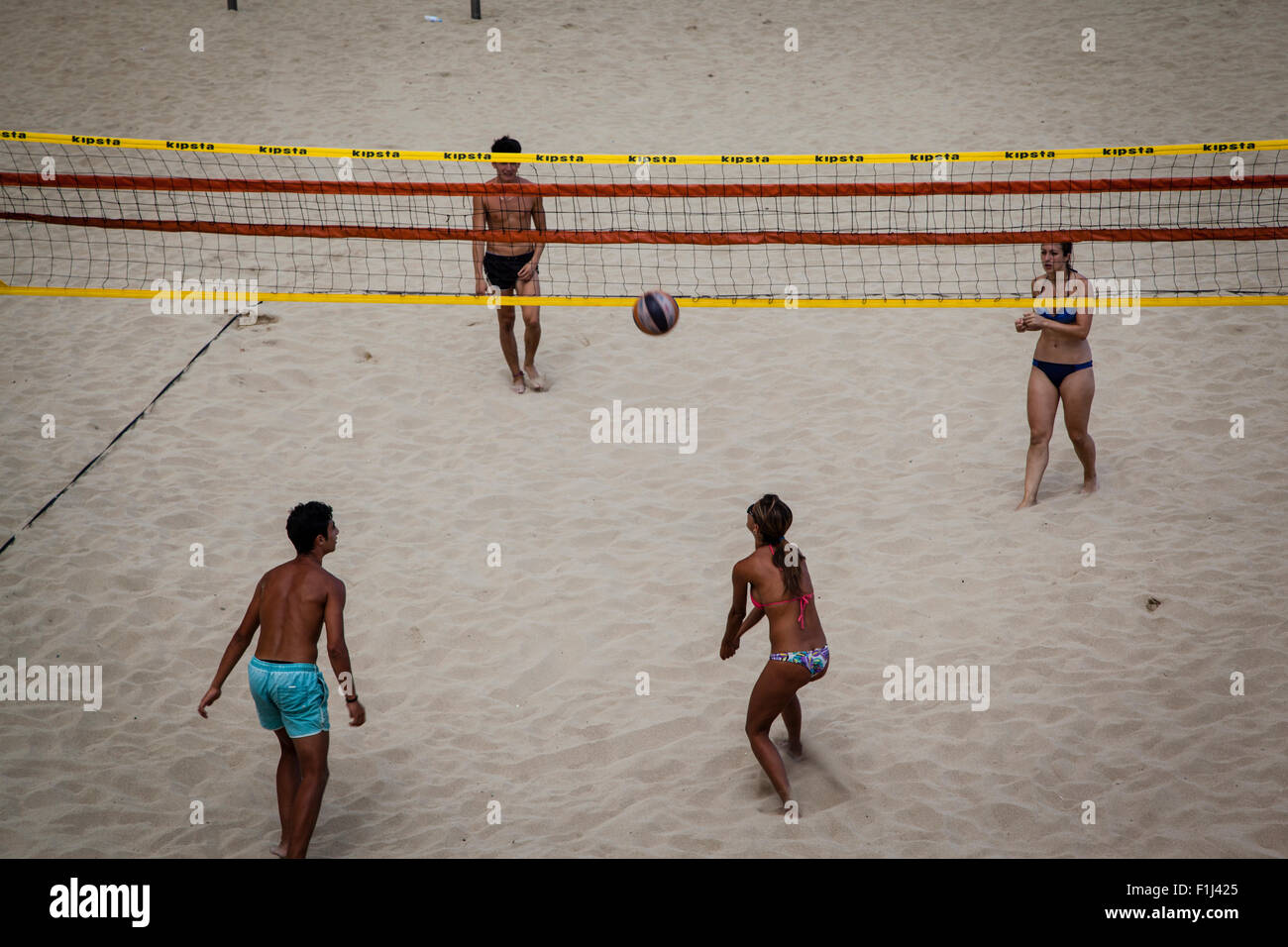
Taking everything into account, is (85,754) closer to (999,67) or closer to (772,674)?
(772,674)

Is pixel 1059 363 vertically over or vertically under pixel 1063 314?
under

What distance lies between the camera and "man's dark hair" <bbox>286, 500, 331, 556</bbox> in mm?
4398

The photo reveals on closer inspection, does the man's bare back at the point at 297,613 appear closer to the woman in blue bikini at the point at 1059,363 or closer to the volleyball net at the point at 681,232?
the woman in blue bikini at the point at 1059,363

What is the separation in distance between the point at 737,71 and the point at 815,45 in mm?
1428

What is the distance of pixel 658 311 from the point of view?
634 centimetres

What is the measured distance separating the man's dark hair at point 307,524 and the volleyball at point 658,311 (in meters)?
2.50

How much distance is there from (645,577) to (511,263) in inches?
106

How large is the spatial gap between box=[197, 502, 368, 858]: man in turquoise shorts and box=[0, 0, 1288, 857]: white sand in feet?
1.71

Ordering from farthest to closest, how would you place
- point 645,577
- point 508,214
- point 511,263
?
point 511,263, point 508,214, point 645,577

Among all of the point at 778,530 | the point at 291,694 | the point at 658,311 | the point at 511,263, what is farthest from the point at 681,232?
the point at 291,694

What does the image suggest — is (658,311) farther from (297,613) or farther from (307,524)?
(297,613)

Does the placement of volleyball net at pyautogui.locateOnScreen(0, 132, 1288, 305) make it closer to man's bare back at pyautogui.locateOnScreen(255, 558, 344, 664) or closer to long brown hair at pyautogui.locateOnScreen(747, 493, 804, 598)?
long brown hair at pyautogui.locateOnScreen(747, 493, 804, 598)

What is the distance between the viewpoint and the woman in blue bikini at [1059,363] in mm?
6090

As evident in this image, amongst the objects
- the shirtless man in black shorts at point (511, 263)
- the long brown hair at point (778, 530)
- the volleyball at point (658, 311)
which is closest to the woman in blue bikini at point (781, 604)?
the long brown hair at point (778, 530)
